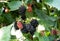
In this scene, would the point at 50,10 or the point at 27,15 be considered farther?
the point at 50,10

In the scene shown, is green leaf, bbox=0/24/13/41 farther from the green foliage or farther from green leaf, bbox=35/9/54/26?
green leaf, bbox=35/9/54/26

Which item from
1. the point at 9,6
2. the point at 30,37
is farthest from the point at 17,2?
the point at 30,37

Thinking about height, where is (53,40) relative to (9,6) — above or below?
below

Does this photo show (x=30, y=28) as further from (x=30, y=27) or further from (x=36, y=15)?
(x=36, y=15)

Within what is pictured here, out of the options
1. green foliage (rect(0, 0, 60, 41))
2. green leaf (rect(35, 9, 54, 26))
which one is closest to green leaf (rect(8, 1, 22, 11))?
green foliage (rect(0, 0, 60, 41))

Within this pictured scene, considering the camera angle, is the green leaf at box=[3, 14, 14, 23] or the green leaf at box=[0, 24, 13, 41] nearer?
the green leaf at box=[0, 24, 13, 41]

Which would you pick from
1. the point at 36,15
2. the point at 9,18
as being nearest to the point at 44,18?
the point at 36,15

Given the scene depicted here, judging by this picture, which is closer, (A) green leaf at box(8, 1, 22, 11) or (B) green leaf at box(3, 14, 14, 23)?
(A) green leaf at box(8, 1, 22, 11)

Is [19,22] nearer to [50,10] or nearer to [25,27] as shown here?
[25,27]

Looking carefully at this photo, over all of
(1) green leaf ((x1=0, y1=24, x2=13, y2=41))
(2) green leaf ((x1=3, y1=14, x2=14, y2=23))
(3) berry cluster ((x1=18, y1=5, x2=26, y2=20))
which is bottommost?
(1) green leaf ((x1=0, y1=24, x2=13, y2=41))

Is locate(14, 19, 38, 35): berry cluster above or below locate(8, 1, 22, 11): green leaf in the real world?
below

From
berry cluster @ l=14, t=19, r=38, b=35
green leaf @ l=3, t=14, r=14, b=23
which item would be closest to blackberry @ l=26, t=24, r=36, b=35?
berry cluster @ l=14, t=19, r=38, b=35
